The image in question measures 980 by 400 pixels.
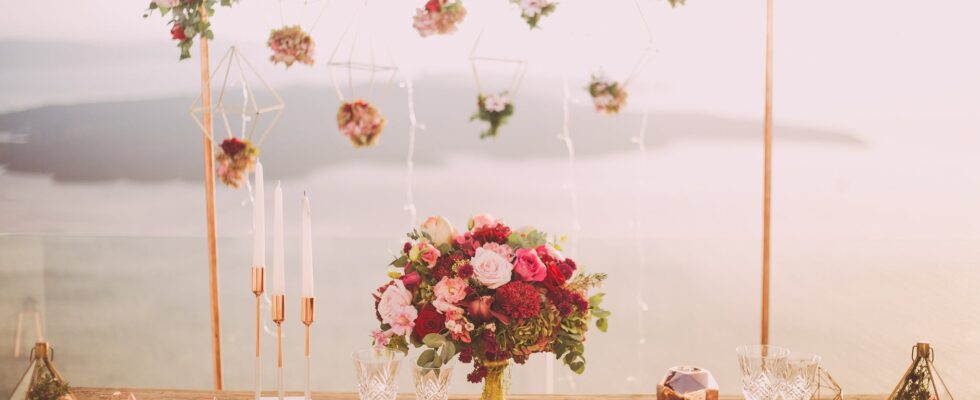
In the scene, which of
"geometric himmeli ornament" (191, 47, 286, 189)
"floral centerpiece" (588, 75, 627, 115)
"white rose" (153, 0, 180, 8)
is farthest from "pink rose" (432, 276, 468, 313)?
"white rose" (153, 0, 180, 8)

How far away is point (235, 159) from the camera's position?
5.58 feet

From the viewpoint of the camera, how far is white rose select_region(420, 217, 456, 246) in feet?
4.66

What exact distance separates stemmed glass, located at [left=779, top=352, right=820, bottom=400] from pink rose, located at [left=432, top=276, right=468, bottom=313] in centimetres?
61

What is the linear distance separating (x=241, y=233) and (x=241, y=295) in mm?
170

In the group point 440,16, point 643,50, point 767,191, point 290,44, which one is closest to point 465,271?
point 440,16

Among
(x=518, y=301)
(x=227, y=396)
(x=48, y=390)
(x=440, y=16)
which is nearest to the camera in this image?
(x=518, y=301)

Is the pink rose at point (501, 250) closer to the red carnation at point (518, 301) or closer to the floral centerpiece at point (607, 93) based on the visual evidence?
the red carnation at point (518, 301)

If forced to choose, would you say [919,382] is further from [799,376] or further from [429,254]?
[429,254]

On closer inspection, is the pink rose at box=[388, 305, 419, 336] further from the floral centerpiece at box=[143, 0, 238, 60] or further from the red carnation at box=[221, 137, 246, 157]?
the floral centerpiece at box=[143, 0, 238, 60]

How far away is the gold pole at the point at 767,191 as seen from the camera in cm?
203

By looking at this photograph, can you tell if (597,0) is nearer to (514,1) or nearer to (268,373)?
(514,1)

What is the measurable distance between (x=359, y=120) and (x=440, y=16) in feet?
0.99

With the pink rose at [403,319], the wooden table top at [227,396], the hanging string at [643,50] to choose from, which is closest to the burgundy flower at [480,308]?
the pink rose at [403,319]

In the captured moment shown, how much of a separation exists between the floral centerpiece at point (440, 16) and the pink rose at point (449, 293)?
2.28 ft
